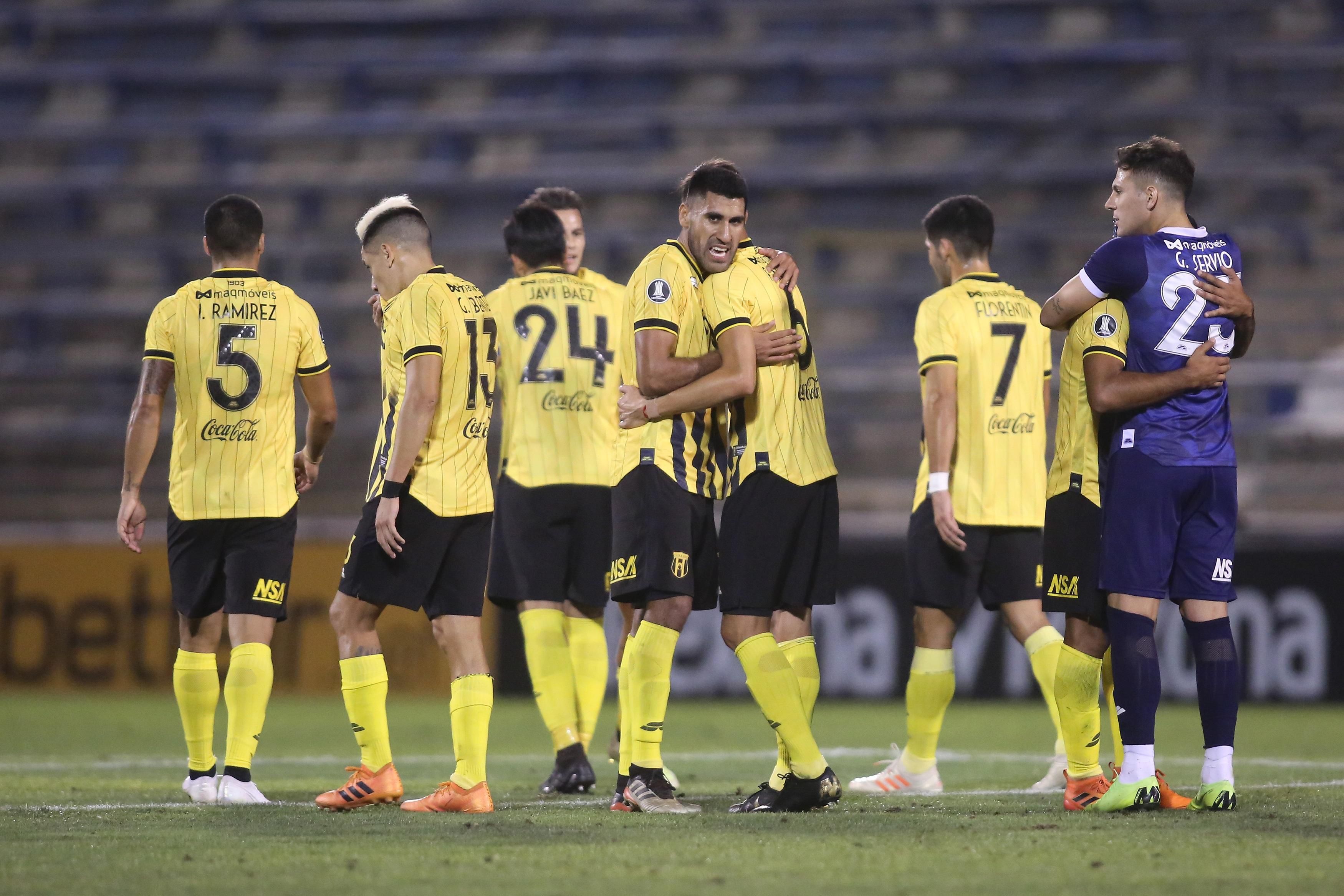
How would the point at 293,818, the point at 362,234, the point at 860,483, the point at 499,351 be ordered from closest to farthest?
the point at 293,818 < the point at 362,234 < the point at 499,351 < the point at 860,483

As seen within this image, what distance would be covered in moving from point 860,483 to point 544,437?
27.7 ft

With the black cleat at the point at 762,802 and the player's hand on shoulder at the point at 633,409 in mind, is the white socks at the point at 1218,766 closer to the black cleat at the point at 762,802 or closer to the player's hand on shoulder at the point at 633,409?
the black cleat at the point at 762,802

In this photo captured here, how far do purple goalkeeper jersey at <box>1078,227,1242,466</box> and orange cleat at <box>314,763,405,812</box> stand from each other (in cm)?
291

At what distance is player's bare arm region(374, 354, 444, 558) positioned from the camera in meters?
5.85

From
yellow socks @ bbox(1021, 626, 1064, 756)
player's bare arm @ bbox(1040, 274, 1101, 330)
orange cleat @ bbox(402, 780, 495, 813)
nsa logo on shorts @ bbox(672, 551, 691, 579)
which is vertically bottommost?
orange cleat @ bbox(402, 780, 495, 813)

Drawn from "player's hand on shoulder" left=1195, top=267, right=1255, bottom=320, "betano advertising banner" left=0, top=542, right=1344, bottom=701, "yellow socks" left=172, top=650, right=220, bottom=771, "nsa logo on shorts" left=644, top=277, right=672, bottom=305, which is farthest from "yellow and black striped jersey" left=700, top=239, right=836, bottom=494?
"betano advertising banner" left=0, top=542, right=1344, bottom=701

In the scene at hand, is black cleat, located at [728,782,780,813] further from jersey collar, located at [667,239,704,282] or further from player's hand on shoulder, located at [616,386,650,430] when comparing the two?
jersey collar, located at [667,239,704,282]

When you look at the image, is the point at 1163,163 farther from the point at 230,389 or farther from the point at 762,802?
the point at 230,389

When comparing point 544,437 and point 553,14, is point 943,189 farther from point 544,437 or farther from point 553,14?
point 544,437

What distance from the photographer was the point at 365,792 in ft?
19.5

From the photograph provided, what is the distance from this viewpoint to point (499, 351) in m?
7.48

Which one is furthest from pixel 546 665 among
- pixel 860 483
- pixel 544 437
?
pixel 860 483

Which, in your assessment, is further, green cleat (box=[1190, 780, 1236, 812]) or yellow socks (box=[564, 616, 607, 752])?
yellow socks (box=[564, 616, 607, 752])

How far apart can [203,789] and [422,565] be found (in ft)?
4.28
